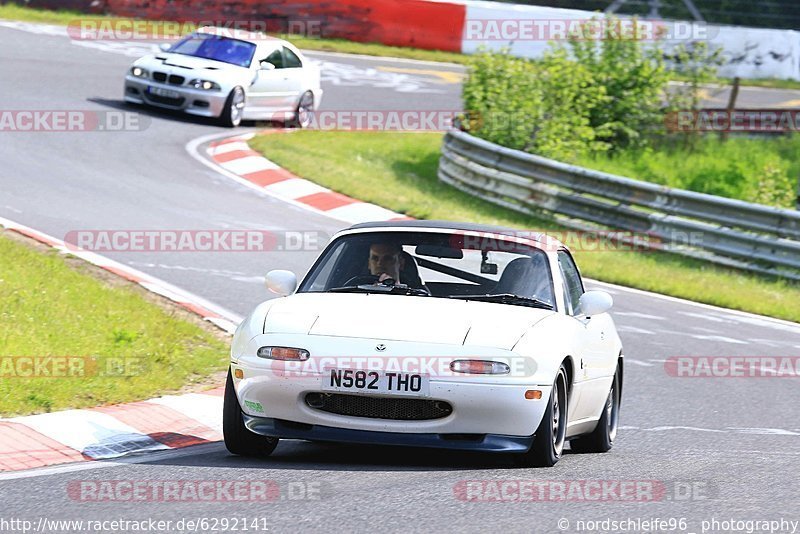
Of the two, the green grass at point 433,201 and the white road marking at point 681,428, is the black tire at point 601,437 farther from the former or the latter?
the green grass at point 433,201

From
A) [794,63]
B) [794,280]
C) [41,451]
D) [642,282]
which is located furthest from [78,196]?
[794,63]

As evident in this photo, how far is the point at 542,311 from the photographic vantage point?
796 centimetres

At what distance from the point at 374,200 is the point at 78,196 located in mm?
3893

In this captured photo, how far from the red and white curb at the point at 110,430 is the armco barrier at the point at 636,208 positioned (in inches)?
369

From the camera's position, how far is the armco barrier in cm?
1725

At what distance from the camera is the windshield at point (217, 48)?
22719 mm

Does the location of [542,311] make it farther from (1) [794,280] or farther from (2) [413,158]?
(2) [413,158]

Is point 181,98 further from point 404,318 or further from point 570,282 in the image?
point 404,318

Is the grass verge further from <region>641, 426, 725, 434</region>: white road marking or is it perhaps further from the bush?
<region>641, 426, 725, 434</region>: white road marking

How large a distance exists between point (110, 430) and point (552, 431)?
2.44 metres

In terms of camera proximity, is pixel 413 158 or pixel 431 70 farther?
pixel 431 70

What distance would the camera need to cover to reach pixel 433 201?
19516 millimetres

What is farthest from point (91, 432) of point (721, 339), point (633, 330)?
point (721, 339)

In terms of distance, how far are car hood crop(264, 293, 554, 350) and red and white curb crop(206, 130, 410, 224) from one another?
955cm
